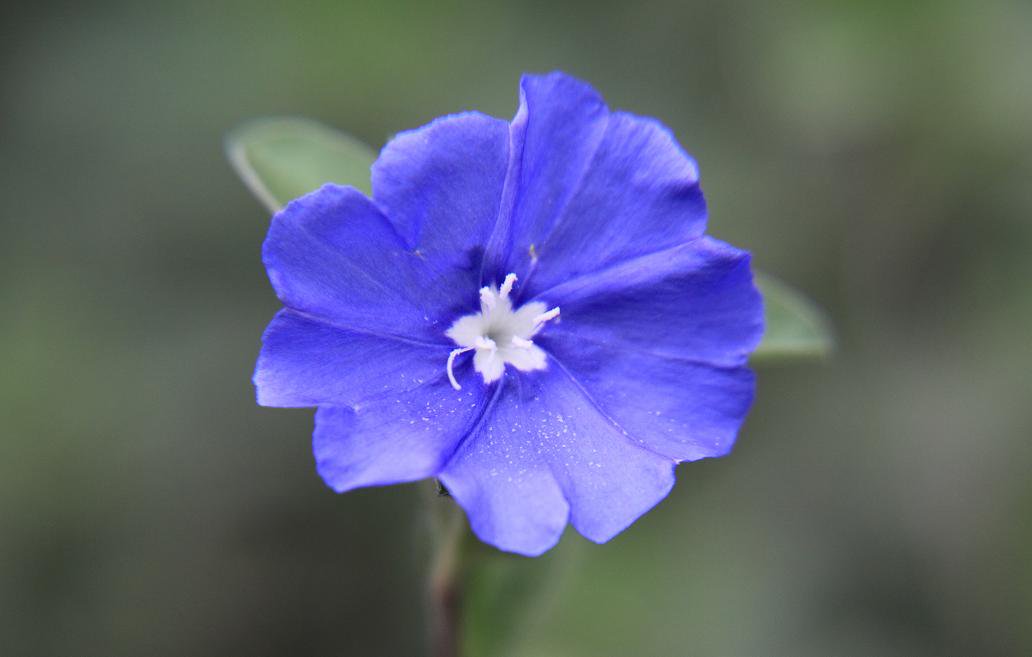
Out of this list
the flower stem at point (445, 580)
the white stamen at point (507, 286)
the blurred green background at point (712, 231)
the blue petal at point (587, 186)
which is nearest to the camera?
the blue petal at point (587, 186)

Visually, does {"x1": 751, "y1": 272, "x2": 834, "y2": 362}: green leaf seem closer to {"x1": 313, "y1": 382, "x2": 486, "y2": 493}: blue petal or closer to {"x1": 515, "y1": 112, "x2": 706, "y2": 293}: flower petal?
{"x1": 515, "y1": 112, "x2": 706, "y2": 293}: flower petal

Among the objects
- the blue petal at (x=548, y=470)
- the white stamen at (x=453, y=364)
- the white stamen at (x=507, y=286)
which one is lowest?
the blue petal at (x=548, y=470)

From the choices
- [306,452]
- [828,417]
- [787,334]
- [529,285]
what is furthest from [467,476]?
[828,417]

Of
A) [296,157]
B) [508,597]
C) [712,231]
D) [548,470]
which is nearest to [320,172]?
[296,157]

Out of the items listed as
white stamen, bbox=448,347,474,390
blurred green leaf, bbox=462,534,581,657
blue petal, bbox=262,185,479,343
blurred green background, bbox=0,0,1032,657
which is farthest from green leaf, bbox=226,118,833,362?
blurred green background, bbox=0,0,1032,657

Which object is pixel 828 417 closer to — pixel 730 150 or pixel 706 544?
pixel 706 544

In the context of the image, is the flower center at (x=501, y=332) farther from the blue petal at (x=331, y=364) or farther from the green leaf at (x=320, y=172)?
the green leaf at (x=320, y=172)

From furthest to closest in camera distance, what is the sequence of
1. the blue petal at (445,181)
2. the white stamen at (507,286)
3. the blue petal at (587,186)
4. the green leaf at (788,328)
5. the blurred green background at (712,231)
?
the blurred green background at (712,231), the green leaf at (788,328), the white stamen at (507,286), the blue petal at (587,186), the blue petal at (445,181)

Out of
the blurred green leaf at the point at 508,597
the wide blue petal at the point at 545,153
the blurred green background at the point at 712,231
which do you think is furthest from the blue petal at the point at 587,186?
the blurred green background at the point at 712,231
